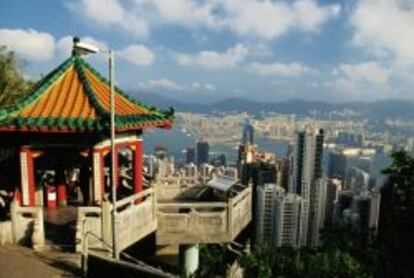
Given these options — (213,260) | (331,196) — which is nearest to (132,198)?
(213,260)

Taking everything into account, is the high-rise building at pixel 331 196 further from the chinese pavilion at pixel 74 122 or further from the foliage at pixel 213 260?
the chinese pavilion at pixel 74 122

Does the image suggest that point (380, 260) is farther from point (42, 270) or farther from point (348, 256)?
Answer: point (42, 270)

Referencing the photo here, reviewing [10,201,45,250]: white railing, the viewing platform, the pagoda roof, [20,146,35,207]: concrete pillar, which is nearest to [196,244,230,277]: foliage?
the viewing platform

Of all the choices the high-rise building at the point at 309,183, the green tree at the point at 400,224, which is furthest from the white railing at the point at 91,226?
the high-rise building at the point at 309,183

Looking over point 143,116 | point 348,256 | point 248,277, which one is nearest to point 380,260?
point 348,256

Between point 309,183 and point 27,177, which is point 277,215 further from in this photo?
point 27,177

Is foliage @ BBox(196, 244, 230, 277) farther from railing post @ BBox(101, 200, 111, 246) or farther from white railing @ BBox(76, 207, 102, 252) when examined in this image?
white railing @ BBox(76, 207, 102, 252)
